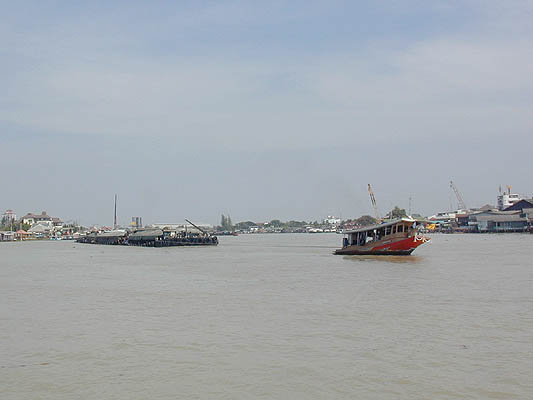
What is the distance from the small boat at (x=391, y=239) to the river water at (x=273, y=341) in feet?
47.6

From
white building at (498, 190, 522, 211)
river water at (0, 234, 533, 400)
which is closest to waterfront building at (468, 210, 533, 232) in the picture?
white building at (498, 190, 522, 211)

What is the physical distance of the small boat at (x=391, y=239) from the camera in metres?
38.0

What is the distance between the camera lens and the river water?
9.37 meters

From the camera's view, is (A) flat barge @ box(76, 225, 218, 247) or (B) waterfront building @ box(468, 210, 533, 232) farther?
(B) waterfront building @ box(468, 210, 533, 232)

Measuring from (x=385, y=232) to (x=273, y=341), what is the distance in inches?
1102

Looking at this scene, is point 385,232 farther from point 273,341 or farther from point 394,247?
point 273,341

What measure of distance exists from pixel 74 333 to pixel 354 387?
769 centimetres

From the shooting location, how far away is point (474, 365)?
33.9 ft

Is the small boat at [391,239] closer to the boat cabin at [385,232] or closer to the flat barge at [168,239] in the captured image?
the boat cabin at [385,232]

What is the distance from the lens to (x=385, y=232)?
3938 centimetres

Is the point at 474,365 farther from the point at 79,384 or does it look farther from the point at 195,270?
the point at 195,270

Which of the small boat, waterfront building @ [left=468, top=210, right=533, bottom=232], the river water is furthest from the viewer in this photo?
waterfront building @ [left=468, top=210, right=533, bottom=232]

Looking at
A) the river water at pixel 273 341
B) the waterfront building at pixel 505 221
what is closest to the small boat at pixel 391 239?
the river water at pixel 273 341

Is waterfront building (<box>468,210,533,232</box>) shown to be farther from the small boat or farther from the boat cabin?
the small boat
